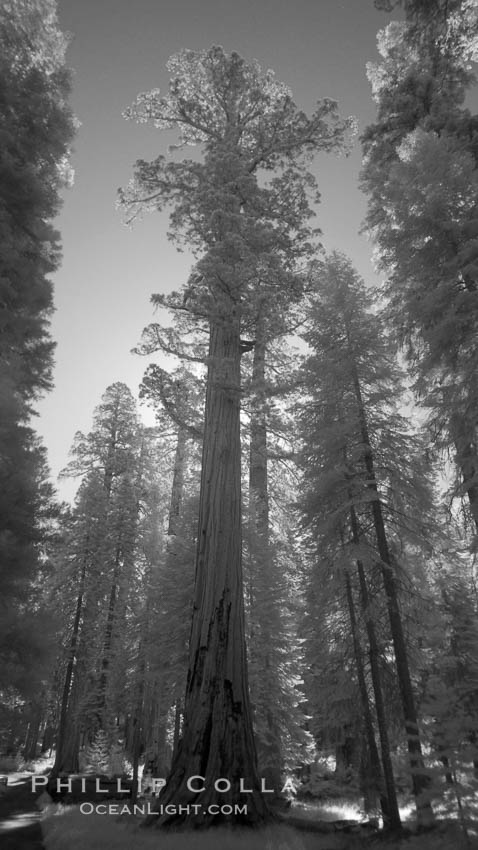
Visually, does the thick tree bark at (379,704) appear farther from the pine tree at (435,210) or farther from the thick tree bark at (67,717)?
the thick tree bark at (67,717)

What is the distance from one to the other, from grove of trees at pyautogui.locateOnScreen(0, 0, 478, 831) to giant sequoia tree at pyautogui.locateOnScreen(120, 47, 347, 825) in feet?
0.15

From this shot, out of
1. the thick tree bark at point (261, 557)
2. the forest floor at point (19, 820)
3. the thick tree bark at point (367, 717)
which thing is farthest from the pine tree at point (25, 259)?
the thick tree bark at point (367, 717)

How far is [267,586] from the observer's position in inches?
567

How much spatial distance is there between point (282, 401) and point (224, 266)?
4.06m

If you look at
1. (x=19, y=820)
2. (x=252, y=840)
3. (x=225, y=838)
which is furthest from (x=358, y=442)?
(x=19, y=820)

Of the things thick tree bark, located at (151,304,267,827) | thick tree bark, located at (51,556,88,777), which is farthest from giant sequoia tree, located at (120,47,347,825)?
thick tree bark, located at (51,556,88,777)

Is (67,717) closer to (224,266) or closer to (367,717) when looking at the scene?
(367,717)

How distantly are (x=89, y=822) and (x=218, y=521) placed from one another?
5.80 meters

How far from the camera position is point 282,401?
11.5m

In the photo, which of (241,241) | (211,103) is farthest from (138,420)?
(241,241)

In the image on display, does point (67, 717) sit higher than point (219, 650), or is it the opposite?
point (219, 650)

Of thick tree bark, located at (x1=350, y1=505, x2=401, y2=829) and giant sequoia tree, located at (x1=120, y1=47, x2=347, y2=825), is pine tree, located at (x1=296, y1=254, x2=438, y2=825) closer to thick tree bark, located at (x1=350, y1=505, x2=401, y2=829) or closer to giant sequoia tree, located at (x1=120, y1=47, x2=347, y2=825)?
thick tree bark, located at (x1=350, y1=505, x2=401, y2=829)

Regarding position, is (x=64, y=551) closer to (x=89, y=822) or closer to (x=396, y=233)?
(x=89, y=822)

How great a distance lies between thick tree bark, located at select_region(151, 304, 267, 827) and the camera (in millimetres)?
5895
